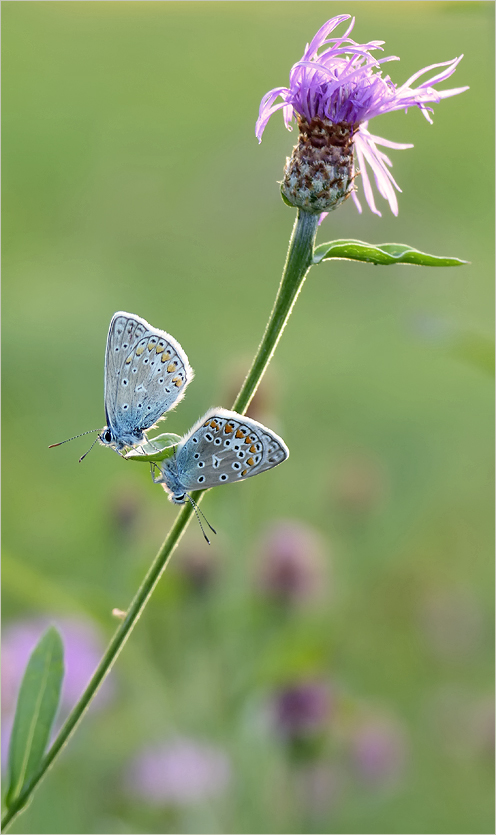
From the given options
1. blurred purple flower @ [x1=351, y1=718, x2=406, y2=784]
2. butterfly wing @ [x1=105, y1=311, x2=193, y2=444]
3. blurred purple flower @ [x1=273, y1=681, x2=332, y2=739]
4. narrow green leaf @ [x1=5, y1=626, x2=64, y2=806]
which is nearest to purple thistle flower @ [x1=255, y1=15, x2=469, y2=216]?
butterfly wing @ [x1=105, y1=311, x2=193, y2=444]

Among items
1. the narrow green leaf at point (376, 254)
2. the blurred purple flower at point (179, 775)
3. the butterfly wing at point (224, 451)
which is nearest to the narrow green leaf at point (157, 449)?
the butterfly wing at point (224, 451)

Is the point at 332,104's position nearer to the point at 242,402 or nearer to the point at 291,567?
the point at 242,402

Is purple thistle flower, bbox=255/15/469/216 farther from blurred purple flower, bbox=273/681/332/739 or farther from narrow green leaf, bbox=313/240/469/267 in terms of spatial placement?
blurred purple flower, bbox=273/681/332/739

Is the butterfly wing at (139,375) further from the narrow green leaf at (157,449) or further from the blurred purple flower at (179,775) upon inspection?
the blurred purple flower at (179,775)

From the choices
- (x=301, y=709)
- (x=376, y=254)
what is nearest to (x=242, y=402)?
(x=376, y=254)

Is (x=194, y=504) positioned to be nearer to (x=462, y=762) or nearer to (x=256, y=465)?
(x=256, y=465)

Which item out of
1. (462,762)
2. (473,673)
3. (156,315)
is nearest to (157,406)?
(462,762)
